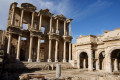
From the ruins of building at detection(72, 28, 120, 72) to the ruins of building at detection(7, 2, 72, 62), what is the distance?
19.7ft

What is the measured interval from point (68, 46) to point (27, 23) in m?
12.3

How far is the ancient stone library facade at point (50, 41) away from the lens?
1702 cm

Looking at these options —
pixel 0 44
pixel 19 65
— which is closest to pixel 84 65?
pixel 19 65

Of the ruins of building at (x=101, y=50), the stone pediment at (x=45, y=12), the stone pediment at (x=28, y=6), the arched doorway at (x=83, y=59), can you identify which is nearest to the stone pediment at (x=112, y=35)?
the ruins of building at (x=101, y=50)

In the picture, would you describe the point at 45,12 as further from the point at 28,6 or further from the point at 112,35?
the point at 112,35

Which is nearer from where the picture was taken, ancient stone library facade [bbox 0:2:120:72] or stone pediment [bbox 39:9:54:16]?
ancient stone library facade [bbox 0:2:120:72]

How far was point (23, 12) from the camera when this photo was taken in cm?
2419

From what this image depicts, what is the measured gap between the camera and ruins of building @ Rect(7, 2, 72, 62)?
21609 millimetres

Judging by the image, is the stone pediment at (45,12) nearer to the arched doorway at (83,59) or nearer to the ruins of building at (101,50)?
the ruins of building at (101,50)

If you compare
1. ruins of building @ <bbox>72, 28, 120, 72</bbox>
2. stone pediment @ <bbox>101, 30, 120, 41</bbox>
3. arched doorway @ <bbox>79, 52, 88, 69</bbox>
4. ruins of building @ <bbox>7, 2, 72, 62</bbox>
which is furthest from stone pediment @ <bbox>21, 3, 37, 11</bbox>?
stone pediment @ <bbox>101, 30, 120, 41</bbox>

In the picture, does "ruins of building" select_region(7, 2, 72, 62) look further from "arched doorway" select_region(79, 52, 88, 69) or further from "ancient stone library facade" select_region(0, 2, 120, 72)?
"arched doorway" select_region(79, 52, 88, 69)

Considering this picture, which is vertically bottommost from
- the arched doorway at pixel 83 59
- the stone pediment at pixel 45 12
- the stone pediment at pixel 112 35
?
the arched doorway at pixel 83 59

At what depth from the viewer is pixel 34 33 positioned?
2289 centimetres

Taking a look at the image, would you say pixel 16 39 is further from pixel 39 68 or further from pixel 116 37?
pixel 116 37
